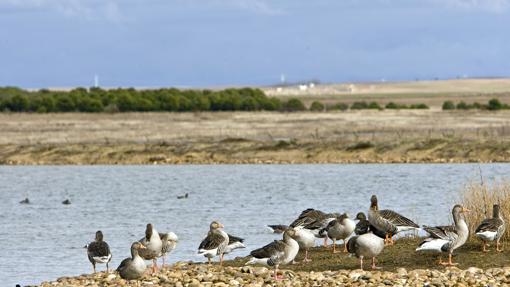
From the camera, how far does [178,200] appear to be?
38.5 metres

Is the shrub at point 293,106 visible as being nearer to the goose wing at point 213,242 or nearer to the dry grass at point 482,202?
the dry grass at point 482,202

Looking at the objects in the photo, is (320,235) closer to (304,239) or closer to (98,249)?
(304,239)

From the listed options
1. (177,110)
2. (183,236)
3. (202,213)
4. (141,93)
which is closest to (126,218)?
(202,213)

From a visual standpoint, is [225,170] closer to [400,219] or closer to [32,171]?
[32,171]

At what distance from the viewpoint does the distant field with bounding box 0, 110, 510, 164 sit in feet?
178

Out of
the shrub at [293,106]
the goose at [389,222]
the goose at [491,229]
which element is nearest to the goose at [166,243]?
the goose at [389,222]

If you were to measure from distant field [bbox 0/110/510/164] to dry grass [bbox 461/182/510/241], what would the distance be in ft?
101

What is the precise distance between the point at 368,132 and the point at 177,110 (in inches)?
911

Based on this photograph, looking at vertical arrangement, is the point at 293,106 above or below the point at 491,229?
below

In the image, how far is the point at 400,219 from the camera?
65.3 ft

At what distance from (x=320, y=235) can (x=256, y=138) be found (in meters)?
39.8

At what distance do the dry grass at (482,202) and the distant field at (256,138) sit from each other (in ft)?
101

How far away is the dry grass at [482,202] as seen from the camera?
66.4ft

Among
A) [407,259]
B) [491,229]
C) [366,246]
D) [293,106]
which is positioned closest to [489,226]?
[491,229]
